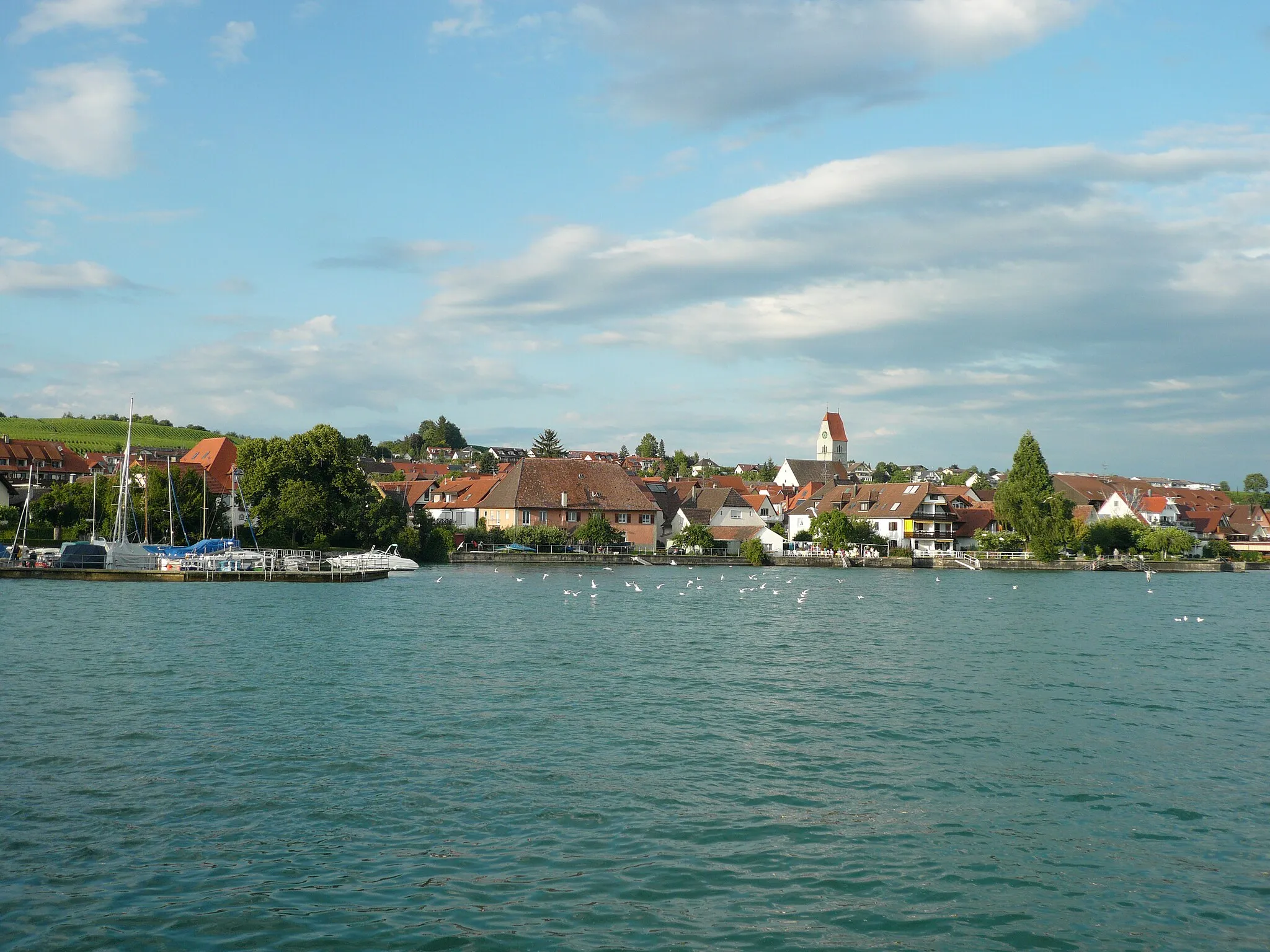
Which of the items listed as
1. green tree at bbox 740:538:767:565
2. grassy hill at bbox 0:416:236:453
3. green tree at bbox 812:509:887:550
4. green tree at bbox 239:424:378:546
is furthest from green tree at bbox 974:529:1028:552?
grassy hill at bbox 0:416:236:453

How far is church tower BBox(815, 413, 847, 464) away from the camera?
185 meters

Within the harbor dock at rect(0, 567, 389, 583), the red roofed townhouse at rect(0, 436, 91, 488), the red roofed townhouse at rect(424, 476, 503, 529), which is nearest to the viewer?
the harbor dock at rect(0, 567, 389, 583)

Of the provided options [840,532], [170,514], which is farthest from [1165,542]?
[170,514]

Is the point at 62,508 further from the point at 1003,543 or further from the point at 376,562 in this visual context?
the point at 1003,543

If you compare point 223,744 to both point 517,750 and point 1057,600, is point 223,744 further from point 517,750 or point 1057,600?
point 1057,600

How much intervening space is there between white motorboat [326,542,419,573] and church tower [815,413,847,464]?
119972 mm

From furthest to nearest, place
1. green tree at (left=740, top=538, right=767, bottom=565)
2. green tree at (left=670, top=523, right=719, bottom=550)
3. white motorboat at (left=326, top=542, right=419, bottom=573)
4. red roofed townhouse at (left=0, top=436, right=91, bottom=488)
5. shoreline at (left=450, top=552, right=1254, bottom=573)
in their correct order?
red roofed townhouse at (left=0, top=436, right=91, bottom=488)
green tree at (left=670, top=523, right=719, bottom=550)
green tree at (left=740, top=538, right=767, bottom=565)
shoreline at (left=450, top=552, right=1254, bottom=573)
white motorboat at (left=326, top=542, right=419, bottom=573)

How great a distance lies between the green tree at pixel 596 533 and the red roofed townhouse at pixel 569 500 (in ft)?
5.27

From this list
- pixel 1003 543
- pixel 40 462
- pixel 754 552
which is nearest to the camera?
pixel 754 552

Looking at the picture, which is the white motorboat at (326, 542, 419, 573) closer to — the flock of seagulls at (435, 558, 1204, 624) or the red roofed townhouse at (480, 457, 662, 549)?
the flock of seagulls at (435, 558, 1204, 624)

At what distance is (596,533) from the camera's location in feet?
302

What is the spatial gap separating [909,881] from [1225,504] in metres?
143

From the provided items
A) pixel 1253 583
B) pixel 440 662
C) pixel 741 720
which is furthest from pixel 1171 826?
pixel 1253 583

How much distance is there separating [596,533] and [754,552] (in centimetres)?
1372
